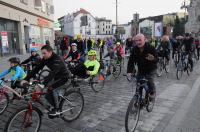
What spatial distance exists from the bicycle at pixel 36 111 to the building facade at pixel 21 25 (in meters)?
16.6

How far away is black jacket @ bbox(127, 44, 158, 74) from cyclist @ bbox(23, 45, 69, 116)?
1.43 metres

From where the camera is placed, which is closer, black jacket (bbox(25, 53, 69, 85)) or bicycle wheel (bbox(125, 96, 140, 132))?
bicycle wheel (bbox(125, 96, 140, 132))

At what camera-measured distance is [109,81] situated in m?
10.3

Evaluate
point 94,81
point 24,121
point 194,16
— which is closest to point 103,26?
point 194,16

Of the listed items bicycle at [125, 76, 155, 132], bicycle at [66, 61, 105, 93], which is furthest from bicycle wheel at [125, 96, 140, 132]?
bicycle at [66, 61, 105, 93]

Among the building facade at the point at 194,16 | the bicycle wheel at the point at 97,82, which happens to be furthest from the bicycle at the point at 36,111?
the building facade at the point at 194,16

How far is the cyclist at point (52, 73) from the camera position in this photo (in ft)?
15.9

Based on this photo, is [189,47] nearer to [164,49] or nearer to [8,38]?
[164,49]

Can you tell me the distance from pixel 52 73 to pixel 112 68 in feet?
20.0

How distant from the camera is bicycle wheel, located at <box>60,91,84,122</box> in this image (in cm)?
525

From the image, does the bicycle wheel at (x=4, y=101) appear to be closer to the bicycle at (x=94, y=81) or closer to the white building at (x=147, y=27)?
the bicycle at (x=94, y=81)

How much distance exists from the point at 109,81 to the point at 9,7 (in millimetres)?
15277

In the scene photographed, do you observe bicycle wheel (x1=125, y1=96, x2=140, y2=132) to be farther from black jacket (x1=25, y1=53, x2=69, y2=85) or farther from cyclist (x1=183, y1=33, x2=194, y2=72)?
cyclist (x1=183, y1=33, x2=194, y2=72)

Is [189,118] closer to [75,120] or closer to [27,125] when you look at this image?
[75,120]
